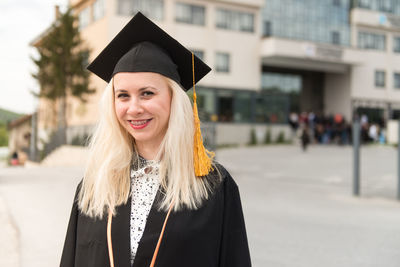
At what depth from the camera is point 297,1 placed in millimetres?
37594

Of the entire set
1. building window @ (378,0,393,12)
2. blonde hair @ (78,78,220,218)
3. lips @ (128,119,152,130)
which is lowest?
blonde hair @ (78,78,220,218)

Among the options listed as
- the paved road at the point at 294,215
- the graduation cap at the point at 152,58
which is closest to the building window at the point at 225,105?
the paved road at the point at 294,215

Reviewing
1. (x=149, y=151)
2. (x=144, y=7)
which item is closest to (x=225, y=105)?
(x=144, y=7)

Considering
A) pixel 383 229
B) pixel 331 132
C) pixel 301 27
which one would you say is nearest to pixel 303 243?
pixel 383 229

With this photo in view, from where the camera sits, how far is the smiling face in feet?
6.91

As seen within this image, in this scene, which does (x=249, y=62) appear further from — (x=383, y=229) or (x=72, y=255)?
(x=72, y=255)

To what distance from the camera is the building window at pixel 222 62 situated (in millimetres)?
32500

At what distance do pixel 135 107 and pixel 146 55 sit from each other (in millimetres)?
267

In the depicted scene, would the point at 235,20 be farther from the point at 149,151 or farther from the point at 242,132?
the point at 149,151

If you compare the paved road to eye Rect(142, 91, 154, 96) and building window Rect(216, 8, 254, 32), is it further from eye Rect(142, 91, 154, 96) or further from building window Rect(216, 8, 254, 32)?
building window Rect(216, 8, 254, 32)

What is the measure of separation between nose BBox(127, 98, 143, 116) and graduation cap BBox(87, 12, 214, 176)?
148 mm

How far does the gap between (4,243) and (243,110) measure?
28135 mm

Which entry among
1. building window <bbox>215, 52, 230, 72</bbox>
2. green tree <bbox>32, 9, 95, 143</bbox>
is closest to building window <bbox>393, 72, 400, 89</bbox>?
building window <bbox>215, 52, 230, 72</bbox>

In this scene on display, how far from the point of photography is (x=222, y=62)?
1287 inches
